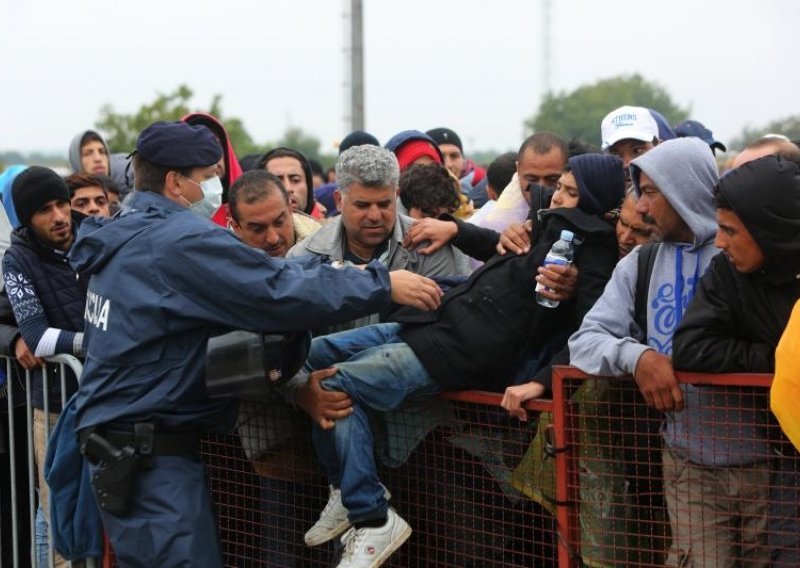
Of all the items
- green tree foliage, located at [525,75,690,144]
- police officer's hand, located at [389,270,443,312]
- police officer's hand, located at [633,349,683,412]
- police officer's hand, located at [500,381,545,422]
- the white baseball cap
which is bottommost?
green tree foliage, located at [525,75,690,144]

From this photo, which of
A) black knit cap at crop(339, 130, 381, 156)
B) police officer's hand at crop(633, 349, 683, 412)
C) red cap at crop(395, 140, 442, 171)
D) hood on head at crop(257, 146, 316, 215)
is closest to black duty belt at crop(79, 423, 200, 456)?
police officer's hand at crop(633, 349, 683, 412)

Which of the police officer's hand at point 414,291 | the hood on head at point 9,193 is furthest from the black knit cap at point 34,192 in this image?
the police officer's hand at point 414,291

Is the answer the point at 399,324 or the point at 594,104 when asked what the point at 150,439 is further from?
the point at 594,104

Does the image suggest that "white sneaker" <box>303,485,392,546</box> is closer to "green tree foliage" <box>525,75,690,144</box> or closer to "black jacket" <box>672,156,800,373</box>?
"black jacket" <box>672,156,800,373</box>

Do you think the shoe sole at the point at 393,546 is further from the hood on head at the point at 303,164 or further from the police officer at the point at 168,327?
the hood on head at the point at 303,164

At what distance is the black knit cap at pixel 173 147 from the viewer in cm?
480

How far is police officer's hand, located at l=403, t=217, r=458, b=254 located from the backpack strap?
4.18ft

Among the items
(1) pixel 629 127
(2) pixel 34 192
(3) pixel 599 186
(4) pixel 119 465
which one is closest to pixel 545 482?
(3) pixel 599 186

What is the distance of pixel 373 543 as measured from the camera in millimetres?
4551

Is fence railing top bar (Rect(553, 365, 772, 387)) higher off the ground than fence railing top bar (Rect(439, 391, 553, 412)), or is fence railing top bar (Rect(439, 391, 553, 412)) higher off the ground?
fence railing top bar (Rect(553, 365, 772, 387))

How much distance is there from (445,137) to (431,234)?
179 inches

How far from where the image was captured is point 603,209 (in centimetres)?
472

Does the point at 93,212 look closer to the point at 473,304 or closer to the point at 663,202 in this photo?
the point at 473,304

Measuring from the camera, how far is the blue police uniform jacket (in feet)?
14.5
